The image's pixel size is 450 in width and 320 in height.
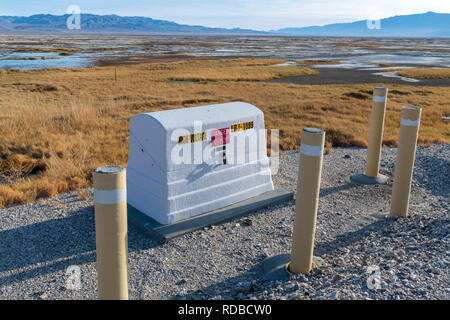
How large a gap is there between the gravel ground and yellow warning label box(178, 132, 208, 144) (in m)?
1.09

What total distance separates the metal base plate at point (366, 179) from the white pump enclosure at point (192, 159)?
206cm

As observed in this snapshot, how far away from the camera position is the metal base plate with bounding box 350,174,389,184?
6543 millimetres

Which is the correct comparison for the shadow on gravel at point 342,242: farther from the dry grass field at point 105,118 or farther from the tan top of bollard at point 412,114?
the dry grass field at point 105,118

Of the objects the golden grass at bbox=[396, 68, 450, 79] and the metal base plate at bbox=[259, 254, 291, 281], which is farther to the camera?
the golden grass at bbox=[396, 68, 450, 79]

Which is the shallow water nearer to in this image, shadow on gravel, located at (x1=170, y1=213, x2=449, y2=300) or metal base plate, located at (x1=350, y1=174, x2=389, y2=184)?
metal base plate, located at (x1=350, y1=174, x2=389, y2=184)

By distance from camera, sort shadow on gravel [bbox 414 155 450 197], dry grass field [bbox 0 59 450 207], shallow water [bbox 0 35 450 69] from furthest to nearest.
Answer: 1. shallow water [bbox 0 35 450 69]
2. dry grass field [bbox 0 59 450 207]
3. shadow on gravel [bbox 414 155 450 197]

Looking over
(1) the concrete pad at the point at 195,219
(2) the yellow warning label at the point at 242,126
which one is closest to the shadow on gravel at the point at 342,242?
(1) the concrete pad at the point at 195,219

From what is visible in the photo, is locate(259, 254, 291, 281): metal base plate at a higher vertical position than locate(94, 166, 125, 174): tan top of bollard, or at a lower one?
lower

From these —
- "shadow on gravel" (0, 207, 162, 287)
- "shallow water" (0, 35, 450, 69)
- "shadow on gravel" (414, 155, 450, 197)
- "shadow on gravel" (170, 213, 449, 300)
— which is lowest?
"shadow on gravel" (0, 207, 162, 287)

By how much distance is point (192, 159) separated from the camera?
4738mm

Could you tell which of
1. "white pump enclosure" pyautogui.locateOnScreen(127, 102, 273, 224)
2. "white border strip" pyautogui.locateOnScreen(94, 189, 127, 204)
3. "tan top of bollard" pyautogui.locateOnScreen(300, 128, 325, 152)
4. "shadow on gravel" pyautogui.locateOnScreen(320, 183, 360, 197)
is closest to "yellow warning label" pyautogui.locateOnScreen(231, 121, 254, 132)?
"white pump enclosure" pyautogui.locateOnScreen(127, 102, 273, 224)

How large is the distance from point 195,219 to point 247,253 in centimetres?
87

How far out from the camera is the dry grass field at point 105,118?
7.26 metres

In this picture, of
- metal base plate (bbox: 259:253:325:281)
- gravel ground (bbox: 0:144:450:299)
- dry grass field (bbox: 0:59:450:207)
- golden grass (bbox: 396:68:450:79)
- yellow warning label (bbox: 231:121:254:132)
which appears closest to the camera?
gravel ground (bbox: 0:144:450:299)
